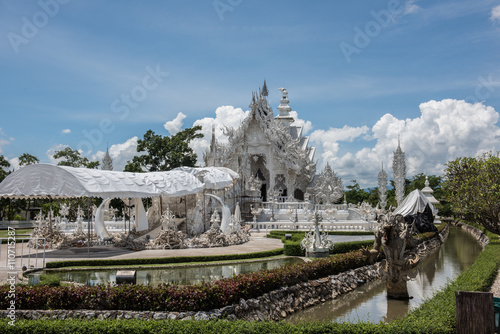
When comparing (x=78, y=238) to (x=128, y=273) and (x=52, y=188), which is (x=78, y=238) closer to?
(x=52, y=188)

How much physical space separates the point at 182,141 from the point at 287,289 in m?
33.2

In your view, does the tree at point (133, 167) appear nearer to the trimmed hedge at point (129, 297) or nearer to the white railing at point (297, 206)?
the white railing at point (297, 206)

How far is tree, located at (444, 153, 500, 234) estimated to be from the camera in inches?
829

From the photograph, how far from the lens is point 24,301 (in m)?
9.19

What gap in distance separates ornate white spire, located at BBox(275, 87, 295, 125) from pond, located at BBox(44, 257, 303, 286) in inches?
1295

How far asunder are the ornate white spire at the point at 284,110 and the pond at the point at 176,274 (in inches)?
1295

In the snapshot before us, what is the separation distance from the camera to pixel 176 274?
1332cm

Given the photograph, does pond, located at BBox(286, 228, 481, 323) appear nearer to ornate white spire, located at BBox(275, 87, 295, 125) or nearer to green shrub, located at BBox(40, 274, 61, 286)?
green shrub, located at BBox(40, 274, 61, 286)

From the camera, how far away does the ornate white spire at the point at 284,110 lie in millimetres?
47344

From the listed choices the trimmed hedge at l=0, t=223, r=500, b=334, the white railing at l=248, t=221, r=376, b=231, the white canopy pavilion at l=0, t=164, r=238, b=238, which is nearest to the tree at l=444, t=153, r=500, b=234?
the white railing at l=248, t=221, r=376, b=231

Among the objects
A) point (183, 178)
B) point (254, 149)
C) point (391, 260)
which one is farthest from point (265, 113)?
point (391, 260)

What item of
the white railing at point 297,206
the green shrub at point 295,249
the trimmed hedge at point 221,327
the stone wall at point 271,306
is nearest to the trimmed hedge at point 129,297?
the stone wall at point 271,306

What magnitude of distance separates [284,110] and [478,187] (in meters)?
28.7

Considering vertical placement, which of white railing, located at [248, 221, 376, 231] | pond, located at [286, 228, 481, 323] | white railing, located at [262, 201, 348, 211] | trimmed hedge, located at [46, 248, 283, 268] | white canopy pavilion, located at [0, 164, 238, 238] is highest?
white canopy pavilion, located at [0, 164, 238, 238]
